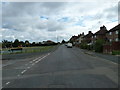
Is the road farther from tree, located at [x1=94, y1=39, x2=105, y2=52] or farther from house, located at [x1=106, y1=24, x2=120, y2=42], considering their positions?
house, located at [x1=106, y1=24, x2=120, y2=42]

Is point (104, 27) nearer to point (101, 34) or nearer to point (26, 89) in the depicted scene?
point (101, 34)

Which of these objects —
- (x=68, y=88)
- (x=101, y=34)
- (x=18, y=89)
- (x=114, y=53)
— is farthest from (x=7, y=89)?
(x=101, y=34)

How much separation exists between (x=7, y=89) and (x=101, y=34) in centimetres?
6449

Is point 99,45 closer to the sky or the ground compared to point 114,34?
closer to the ground

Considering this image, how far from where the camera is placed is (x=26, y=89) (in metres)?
5.95

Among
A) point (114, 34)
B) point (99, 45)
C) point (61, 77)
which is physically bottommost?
point (61, 77)

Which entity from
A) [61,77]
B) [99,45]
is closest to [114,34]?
[99,45]

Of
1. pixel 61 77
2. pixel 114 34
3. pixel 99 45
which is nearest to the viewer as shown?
pixel 61 77

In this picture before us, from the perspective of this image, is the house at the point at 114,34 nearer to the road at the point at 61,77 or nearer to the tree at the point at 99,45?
the tree at the point at 99,45

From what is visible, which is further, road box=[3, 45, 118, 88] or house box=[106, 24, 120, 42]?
house box=[106, 24, 120, 42]

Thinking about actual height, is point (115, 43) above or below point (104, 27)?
below

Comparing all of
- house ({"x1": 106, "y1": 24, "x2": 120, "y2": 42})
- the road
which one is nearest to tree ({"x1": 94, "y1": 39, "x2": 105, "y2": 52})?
house ({"x1": 106, "y1": 24, "x2": 120, "y2": 42})

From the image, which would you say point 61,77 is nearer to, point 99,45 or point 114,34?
point 99,45

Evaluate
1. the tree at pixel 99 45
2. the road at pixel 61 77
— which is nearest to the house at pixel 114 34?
the tree at pixel 99 45
